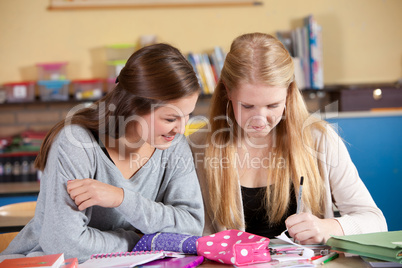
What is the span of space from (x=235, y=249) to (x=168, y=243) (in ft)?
0.64

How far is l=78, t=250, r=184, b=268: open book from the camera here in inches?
43.6

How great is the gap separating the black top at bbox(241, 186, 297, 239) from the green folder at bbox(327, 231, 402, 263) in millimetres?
446

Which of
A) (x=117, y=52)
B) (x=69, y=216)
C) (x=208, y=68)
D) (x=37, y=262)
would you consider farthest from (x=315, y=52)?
(x=37, y=262)

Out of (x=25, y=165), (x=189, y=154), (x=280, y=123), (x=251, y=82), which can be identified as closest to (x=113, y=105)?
(x=189, y=154)

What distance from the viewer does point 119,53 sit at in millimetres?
3619

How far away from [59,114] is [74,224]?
2.60m

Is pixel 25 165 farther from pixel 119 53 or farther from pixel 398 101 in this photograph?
pixel 398 101

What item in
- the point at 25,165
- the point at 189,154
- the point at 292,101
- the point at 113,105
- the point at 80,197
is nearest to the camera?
the point at 80,197

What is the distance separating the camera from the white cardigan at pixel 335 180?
1549 millimetres

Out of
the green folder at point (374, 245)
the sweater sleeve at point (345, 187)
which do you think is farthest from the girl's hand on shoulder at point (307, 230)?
the sweater sleeve at point (345, 187)

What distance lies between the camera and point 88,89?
140 inches

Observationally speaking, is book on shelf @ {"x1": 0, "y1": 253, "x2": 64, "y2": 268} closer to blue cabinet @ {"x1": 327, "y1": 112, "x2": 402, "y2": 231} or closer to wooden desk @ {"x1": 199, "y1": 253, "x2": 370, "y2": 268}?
wooden desk @ {"x1": 199, "y1": 253, "x2": 370, "y2": 268}

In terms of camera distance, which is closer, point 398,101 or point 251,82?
point 251,82

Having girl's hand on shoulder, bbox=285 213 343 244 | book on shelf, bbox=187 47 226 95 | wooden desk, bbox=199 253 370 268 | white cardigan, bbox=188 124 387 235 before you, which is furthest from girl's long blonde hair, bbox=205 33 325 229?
book on shelf, bbox=187 47 226 95
